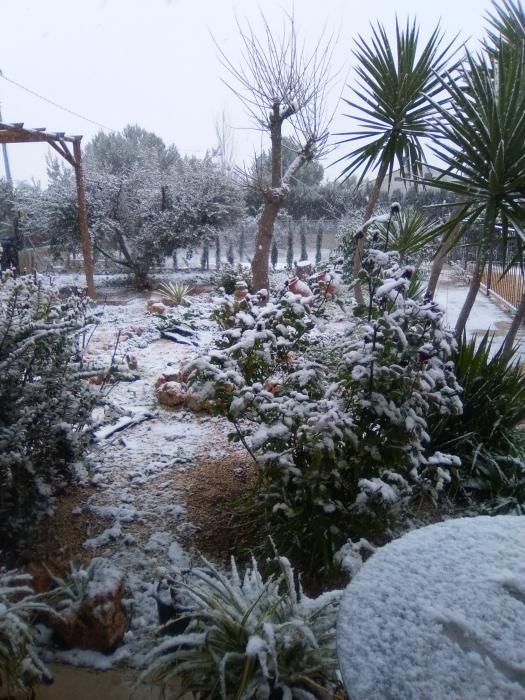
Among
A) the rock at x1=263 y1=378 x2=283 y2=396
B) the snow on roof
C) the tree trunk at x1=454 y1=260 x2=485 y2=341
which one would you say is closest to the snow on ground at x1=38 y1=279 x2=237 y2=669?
the rock at x1=263 y1=378 x2=283 y2=396

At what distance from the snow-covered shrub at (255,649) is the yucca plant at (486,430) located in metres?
1.43

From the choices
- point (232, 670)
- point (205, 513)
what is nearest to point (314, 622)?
point (232, 670)

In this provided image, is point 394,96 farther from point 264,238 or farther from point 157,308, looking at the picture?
point 157,308

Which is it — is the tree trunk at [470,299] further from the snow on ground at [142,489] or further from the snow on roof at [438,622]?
the snow on roof at [438,622]

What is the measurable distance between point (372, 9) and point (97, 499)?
17.1 ft

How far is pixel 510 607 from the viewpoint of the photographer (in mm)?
848

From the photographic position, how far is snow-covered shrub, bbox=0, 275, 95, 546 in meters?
1.80

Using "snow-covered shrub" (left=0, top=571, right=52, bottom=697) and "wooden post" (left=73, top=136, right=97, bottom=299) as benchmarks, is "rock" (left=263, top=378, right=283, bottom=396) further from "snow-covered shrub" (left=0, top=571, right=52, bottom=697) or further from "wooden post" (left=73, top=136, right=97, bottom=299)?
"wooden post" (left=73, top=136, right=97, bottom=299)

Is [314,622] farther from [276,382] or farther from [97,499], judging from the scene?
[97,499]

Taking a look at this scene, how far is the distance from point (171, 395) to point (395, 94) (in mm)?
3404

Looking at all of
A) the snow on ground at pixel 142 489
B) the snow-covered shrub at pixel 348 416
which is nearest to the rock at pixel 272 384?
the snow-covered shrub at pixel 348 416

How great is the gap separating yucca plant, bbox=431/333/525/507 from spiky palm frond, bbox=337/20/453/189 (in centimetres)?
216

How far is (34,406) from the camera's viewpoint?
1.93 metres

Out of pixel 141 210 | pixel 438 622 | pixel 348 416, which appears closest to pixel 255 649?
pixel 438 622
